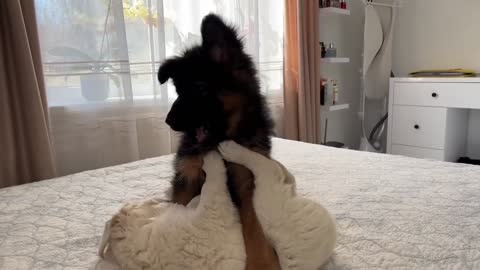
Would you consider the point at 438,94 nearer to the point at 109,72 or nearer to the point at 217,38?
the point at 109,72

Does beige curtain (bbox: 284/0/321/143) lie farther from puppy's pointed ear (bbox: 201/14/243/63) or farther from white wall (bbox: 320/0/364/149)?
puppy's pointed ear (bbox: 201/14/243/63)

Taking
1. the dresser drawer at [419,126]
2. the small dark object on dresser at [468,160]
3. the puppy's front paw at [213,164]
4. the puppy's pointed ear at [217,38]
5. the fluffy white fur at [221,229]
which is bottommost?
the small dark object on dresser at [468,160]

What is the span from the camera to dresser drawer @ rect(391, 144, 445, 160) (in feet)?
9.41

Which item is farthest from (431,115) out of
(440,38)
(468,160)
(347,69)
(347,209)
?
(347,209)

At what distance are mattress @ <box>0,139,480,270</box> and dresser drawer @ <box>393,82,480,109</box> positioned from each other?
1.34 m

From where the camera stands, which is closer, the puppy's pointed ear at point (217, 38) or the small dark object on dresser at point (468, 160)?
the puppy's pointed ear at point (217, 38)

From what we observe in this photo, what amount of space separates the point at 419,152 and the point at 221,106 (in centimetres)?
268

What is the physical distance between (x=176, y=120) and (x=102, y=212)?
585 millimetres

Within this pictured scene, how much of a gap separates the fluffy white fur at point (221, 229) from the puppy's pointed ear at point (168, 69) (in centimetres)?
18

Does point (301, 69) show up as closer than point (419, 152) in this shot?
Yes

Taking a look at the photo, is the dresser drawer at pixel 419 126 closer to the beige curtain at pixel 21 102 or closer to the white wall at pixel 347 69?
the white wall at pixel 347 69

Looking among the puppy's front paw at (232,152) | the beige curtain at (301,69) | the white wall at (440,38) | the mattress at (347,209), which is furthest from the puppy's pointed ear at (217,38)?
the white wall at (440,38)

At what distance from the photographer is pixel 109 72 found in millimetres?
2002

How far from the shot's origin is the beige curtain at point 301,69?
9.16ft
